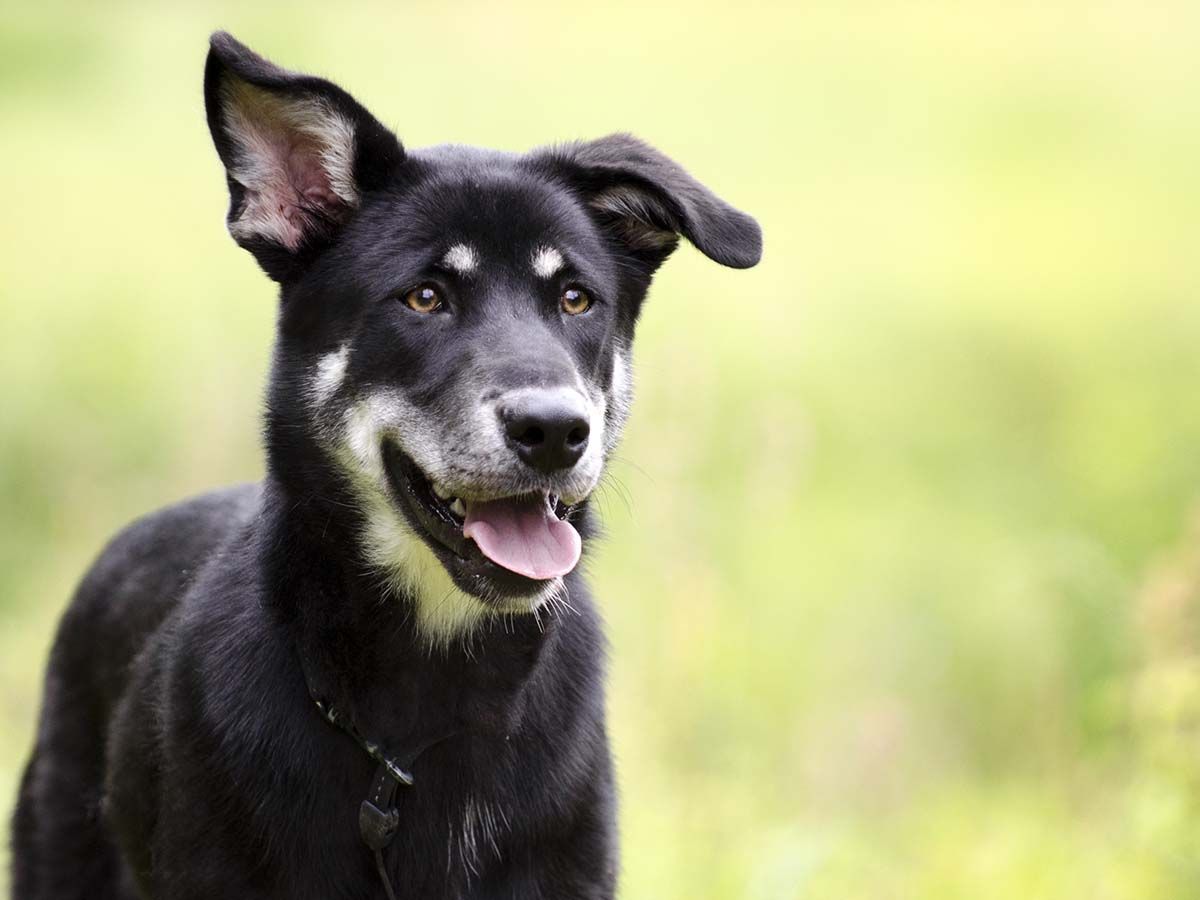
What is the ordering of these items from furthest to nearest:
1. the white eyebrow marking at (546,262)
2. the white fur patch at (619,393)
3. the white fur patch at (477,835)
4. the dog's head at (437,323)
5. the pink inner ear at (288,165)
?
the white fur patch at (619,393), the white eyebrow marking at (546,262), the pink inner ear at (288,165), the white fur patch at (477,835), the dog's head at (437,323)

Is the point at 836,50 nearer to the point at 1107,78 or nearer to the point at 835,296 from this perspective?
the point at 1107,78

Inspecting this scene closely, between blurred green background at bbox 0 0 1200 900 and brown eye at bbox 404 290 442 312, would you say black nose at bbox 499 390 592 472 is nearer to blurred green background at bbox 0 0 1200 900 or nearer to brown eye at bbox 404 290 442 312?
brown eye at bbox 404 290 442 312

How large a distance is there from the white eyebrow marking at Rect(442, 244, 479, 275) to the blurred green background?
104 cm

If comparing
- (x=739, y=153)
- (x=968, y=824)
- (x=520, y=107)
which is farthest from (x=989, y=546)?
(x=520, y=107)

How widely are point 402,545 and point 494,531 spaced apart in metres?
0.27

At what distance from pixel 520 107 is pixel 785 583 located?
563 centimetres

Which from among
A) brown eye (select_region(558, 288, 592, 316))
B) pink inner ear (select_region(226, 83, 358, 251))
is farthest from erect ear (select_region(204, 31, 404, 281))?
brown eye (select_region(558, 288, 592, 316))

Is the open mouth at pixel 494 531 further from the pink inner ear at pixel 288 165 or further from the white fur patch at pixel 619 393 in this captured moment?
the pink inner ear at pixel 288 165

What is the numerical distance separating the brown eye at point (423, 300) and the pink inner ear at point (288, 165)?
1.14 feet

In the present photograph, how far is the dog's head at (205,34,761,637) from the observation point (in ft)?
11.2

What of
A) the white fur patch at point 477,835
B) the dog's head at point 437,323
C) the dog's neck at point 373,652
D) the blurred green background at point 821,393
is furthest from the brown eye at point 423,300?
the white fur patch at point 477,835

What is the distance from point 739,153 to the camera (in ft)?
41.2

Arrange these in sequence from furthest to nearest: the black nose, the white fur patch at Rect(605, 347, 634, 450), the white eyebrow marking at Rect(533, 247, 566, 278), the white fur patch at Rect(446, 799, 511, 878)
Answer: the white fur patch at Rect(605, 347, 634, 450) < the white eyebrow marking at Rect(533, 247, 566, 278) < the white fur patch at Rect(446, 799, 511, 878) < the black nose

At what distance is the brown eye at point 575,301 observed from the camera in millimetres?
3805
